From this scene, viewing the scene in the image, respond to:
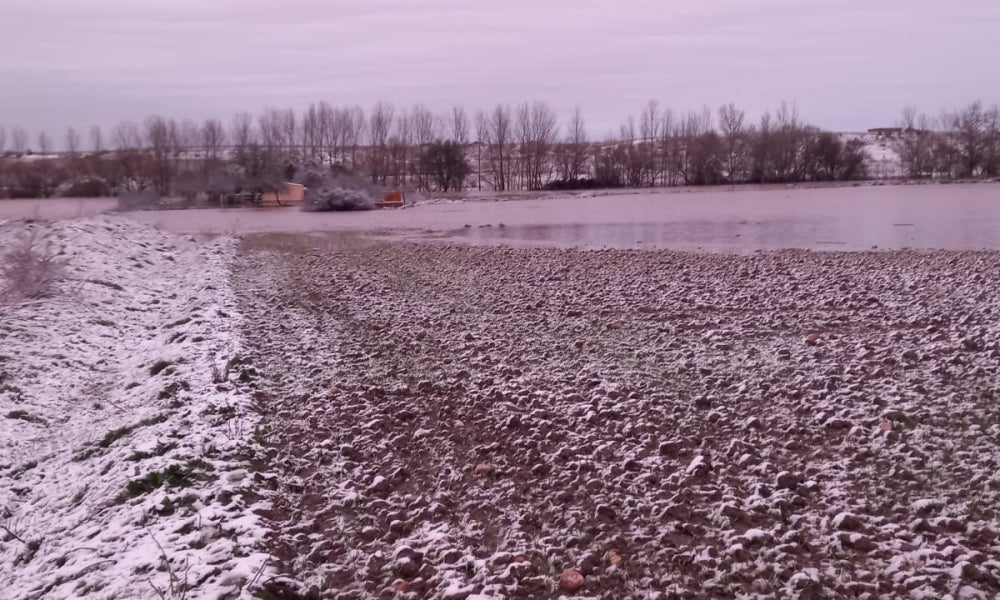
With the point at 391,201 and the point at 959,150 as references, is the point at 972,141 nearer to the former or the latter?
the point at 959,150

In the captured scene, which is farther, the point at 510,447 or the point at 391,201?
the point at 391,201

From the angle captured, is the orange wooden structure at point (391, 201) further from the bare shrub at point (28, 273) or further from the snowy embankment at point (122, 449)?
the snowy embankment at point (122, 449)

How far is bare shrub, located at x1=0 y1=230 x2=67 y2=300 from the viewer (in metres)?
12.6

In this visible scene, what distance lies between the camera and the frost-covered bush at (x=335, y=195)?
188 ft

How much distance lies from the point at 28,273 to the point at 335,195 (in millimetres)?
45299

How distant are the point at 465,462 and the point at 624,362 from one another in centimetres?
336

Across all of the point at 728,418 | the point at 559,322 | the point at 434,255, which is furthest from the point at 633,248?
the point at 728,418

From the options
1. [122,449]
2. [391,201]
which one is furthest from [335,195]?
[122,449]

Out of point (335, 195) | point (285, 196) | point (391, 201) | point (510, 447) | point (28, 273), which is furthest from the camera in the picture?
point (285, 196)

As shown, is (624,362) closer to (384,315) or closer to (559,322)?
(559,322)

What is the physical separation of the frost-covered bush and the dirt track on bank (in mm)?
45994

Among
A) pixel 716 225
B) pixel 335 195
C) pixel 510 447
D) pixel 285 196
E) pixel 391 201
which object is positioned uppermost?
pixel 285 196

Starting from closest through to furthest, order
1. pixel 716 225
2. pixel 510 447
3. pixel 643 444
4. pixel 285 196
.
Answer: pixel 643 444
pixel 510 447
pixel 716 225
pixel 285 196

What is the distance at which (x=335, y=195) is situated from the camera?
5744 cm
